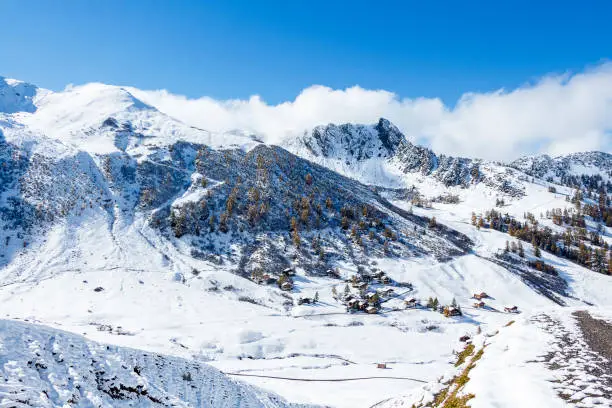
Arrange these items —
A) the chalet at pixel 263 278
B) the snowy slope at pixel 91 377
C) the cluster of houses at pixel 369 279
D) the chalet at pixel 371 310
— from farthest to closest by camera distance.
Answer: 1. the cluster of houses at pixel 369 279
2. the chalet at pixel 263 278
3. the chalet at pixel 371 310
4. the snowy slope at pixel 91 377

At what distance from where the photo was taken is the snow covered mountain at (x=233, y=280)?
20.3 meters

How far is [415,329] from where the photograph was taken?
76625mm

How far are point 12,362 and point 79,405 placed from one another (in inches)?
143

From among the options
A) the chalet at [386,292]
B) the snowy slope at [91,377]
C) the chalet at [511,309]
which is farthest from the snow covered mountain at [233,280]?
the chalet at [511,309]

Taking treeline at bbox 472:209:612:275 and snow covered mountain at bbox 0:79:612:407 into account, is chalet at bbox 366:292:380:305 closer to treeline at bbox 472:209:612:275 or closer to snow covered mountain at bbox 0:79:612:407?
snow covered mountain at bbox 0:79:612:407

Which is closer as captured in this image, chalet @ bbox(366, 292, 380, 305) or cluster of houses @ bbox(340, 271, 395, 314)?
cluster of houses @ bbox(340, 271, 395, 314)

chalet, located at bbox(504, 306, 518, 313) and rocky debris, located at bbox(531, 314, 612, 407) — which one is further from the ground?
rocky debris, located at bbox(531, 314, 612, 407)

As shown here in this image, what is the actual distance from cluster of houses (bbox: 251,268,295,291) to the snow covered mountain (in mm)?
548

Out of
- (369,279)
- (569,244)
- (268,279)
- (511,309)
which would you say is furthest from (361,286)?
(569,244)

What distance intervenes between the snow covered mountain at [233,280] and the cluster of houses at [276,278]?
548 mm

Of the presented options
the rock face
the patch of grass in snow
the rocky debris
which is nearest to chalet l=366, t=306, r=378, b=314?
the rock face

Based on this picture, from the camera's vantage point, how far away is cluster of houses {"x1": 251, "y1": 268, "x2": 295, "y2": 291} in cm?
9256

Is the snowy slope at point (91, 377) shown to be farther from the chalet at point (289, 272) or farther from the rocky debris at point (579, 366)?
the chalet at point (289, 272)

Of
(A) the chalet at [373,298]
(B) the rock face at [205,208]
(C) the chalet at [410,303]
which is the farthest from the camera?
(B) the rock face at [205,208]
